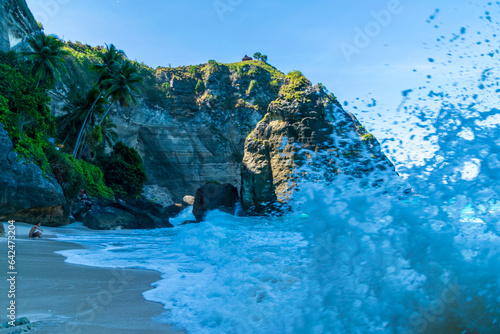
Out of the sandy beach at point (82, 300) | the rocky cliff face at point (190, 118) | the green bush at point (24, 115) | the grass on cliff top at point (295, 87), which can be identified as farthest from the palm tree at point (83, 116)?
the sandy beach at point (82, 300)

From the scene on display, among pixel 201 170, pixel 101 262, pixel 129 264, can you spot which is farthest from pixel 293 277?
pixel 201 170

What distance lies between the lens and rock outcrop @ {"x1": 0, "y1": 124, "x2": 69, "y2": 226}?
11898 mm

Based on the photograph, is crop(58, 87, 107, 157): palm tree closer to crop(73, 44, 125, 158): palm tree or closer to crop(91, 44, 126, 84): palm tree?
crop(73, 44, 125, 158): palm tree

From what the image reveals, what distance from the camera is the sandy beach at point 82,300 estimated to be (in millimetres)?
2602

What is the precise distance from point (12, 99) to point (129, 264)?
46.7 ft

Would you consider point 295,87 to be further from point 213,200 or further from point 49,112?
point 49,112

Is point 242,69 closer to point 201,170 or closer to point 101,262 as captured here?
point 201,170

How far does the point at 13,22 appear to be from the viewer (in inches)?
973

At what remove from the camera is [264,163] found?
29641 mm

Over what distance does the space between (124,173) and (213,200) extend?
1114 cm

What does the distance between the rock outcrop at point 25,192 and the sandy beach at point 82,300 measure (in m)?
8.66

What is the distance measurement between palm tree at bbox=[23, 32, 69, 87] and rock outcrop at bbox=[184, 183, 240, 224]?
14.2m

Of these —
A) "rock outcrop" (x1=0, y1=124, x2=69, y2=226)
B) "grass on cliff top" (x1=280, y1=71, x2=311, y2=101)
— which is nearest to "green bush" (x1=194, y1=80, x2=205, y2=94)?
"grass on cliff top" (x1=280, y1=71, x2=311, y2=101)

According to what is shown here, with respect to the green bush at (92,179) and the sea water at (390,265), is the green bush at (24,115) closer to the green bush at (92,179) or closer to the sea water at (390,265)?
the green bush at (92,179)
